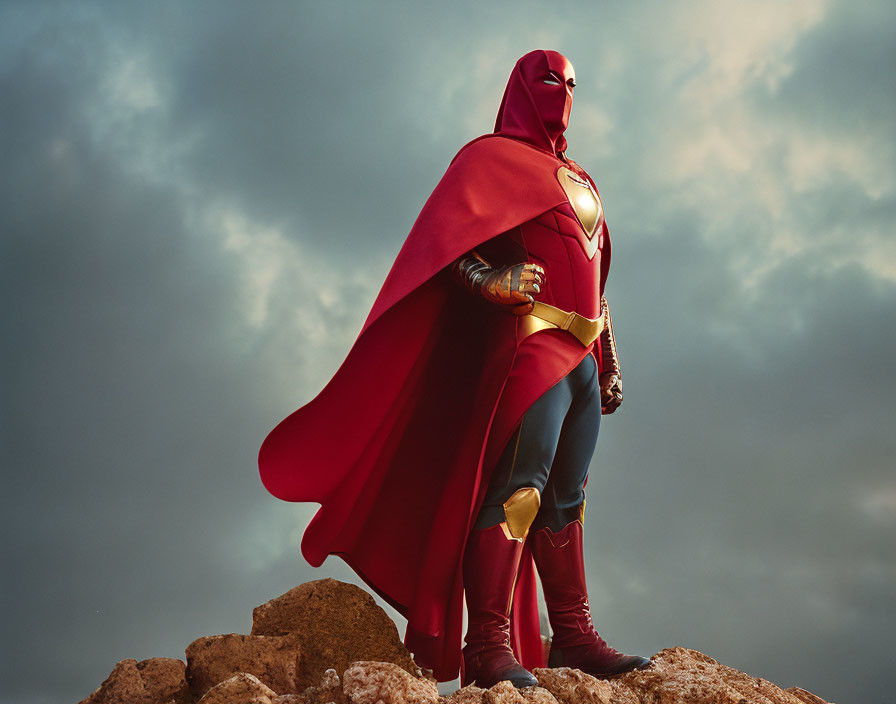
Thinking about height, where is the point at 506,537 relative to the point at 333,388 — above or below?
below

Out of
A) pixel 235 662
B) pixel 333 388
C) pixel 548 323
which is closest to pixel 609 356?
pixel 548 323

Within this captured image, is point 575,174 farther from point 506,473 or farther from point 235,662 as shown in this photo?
point 235,662

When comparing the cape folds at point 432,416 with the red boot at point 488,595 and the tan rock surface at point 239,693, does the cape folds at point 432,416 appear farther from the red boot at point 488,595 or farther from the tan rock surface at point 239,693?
the tan rock surface at point 239,693

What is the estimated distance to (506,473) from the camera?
13.7ft

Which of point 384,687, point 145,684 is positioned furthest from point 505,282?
point 145,684

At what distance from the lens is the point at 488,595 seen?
4055 mm

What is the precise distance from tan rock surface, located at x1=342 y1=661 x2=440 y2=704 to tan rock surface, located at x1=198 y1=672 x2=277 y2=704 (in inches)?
13.2

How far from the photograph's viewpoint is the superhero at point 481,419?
418 centimetres

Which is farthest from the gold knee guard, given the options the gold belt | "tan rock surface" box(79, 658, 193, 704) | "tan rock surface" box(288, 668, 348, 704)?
"tan rock surface" box(79, 658, 193, 704)

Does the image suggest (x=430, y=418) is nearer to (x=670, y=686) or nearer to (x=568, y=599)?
(x=568, y=599)

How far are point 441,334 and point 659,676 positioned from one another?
1.98 m

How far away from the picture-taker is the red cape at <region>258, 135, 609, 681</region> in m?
4.26

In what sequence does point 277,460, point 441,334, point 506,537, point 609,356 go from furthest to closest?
point 609,356 < point 441,334 < point 277,460 < point 506,537

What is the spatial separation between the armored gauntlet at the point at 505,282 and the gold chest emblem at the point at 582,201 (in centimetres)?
49
